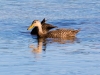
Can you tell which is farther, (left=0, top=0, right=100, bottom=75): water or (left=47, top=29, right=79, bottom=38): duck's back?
(left=47, top=29, right=79, bottom=38): duck's back

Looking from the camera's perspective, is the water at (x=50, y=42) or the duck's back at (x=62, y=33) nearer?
the water at (x=50, y=42)

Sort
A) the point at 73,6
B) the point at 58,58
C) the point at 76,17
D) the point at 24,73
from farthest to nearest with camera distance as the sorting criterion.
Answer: the point at 73,6, the point at 76,17, the point at 58,58, the point at 24,73

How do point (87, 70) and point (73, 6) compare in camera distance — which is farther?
point (73, 6)

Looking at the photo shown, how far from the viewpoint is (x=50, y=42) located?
1722 centimetres

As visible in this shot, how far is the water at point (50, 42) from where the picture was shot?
12516 mm

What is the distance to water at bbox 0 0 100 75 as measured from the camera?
41.1ft

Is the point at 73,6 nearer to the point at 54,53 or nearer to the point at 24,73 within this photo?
the point at 54,53

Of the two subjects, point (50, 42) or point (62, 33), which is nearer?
point (50, 42)

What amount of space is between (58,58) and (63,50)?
1.42 m

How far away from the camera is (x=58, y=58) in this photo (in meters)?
13.7

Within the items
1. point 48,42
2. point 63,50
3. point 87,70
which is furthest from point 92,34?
point 87,70

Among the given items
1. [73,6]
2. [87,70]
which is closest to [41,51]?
[87,70]

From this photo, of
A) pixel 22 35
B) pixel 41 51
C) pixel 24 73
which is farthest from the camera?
pixel 22 35

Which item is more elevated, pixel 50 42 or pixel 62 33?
pixel 62 33
